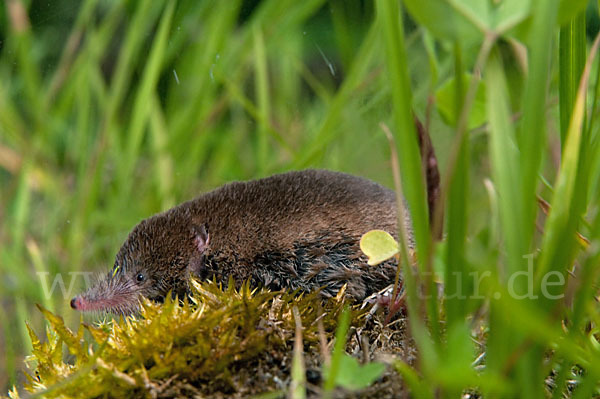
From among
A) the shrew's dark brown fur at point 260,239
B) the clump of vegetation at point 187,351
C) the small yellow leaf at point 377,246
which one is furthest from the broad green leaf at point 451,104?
the clump of vegetation at point 187,351

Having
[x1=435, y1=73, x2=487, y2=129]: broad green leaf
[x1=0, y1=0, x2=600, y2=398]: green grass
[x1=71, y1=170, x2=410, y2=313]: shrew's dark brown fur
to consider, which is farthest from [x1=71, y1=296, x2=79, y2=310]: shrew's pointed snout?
[x1=435, y1=73, x2=487, y2=129]: broad green leaf

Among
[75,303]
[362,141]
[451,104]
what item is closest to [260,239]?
[75,303]

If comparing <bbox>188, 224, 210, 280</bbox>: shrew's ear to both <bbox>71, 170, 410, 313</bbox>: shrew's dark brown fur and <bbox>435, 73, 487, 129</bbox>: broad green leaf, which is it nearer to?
<bbox>71, 170, 410, 313</bbox>: shrew's dark brown fur

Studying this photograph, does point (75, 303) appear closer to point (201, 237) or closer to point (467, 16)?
point (201, 237)

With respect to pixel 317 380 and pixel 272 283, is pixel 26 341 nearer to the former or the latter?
pixel 272 283

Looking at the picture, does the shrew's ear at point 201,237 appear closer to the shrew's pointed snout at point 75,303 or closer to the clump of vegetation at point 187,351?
the shrew's pointed snout at point 75,303

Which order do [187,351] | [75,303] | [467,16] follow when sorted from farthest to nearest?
[75,303], [187,351], [467,16]

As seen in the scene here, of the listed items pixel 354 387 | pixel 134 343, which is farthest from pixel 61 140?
pixel 354 387
